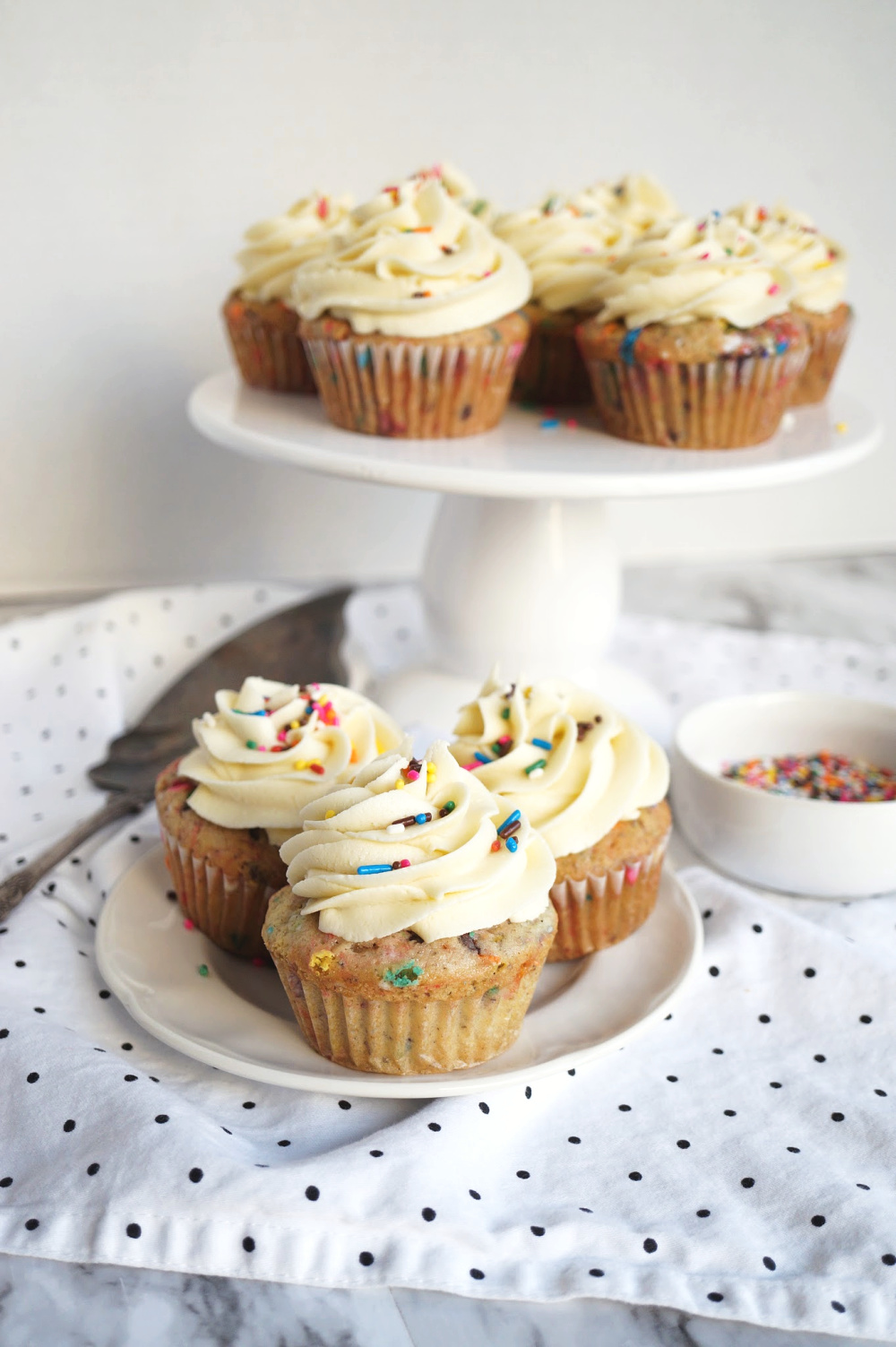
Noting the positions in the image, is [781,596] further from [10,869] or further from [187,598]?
[10,869]

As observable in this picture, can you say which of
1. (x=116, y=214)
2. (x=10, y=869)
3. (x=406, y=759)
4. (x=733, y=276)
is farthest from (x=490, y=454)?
(x=116, y=214)

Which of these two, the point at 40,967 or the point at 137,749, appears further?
the point at 137,749

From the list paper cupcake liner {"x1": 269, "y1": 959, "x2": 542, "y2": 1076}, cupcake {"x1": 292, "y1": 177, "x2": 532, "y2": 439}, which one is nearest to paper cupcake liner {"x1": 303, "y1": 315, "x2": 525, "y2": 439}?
cupcake {"x1": 292, "y1": 177, "x2": 532, "y2": 439}

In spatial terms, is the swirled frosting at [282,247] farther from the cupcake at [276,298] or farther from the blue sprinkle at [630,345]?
the blue sprinkle at [630,345]

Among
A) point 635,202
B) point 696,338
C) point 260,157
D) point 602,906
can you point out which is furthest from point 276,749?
point 260,157

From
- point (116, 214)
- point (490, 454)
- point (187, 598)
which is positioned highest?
point (116, 214)

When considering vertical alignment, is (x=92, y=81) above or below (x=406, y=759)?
above
